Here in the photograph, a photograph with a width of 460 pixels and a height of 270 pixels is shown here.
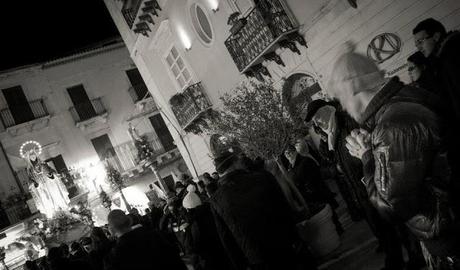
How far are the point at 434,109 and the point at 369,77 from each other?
43 centimetres

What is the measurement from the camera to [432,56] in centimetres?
402

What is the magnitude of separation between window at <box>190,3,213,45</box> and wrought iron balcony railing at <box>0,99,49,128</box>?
17.0 metres

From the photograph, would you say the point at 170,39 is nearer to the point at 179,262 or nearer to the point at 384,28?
the point at 384,28

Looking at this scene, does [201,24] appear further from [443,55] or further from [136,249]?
[136,249]

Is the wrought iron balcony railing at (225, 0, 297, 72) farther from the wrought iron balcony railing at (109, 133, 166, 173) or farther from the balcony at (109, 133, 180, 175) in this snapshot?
the wrought iron balcony railing at (109, 133, 166, 173)

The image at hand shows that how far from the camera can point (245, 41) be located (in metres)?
13.3

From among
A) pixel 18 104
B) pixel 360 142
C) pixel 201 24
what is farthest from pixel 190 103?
pixel 18 104

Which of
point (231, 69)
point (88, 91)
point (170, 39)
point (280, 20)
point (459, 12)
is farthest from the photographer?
point (88, 91)

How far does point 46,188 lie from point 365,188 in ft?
75.7

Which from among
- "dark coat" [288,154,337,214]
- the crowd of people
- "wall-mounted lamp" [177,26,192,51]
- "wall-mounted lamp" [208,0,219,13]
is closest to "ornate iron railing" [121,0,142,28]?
"wall-mounted lamp" [177,26,192,51]

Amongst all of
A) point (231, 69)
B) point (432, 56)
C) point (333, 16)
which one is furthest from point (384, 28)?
point (231, 69)

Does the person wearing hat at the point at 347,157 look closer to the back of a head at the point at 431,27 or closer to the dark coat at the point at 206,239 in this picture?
the back of a head at the point at 431,27

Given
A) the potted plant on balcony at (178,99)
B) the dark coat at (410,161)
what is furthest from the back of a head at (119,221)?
the potted plant on balcony at (178,99)

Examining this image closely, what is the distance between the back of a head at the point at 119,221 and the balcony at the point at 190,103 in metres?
13.7
